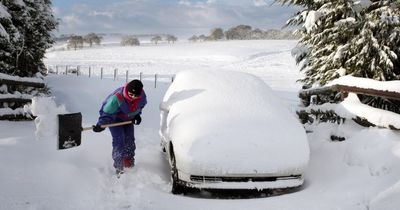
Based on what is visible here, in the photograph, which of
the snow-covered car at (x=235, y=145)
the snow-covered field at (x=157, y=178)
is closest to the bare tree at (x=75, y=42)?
the snow-covered field at (x=157, y=178)

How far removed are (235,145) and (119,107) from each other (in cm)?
195

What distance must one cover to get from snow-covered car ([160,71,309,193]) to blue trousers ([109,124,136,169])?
0.70 metres

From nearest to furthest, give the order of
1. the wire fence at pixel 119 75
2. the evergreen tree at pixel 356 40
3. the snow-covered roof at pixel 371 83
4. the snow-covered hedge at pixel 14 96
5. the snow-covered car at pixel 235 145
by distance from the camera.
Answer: the snow-covered car at pixel 235 145 < the snow-covered roof at pixel 371 83 < the evergreen tree at pixel 356 40 < the snow-covered hedge at pixel 14 96 < the wire fence at pixel 119 75

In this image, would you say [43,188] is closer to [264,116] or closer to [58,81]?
[264,116]

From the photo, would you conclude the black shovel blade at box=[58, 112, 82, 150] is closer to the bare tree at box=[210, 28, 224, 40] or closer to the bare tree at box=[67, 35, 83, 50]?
the bare tree at box=[67, 35, 83, 50]

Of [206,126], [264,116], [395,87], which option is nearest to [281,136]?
[264,116]

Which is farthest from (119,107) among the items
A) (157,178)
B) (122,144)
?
(157,178)

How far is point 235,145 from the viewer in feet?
17.1

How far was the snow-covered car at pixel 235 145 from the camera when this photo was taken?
5.12 metres

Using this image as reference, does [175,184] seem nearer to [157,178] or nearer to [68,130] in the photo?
[157,178]

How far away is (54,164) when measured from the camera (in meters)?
5.89

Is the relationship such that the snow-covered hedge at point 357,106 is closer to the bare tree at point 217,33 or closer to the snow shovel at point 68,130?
the snow shovel at point 68,130

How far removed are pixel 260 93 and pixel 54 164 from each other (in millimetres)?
2976

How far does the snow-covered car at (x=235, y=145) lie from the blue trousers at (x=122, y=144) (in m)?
0.70
